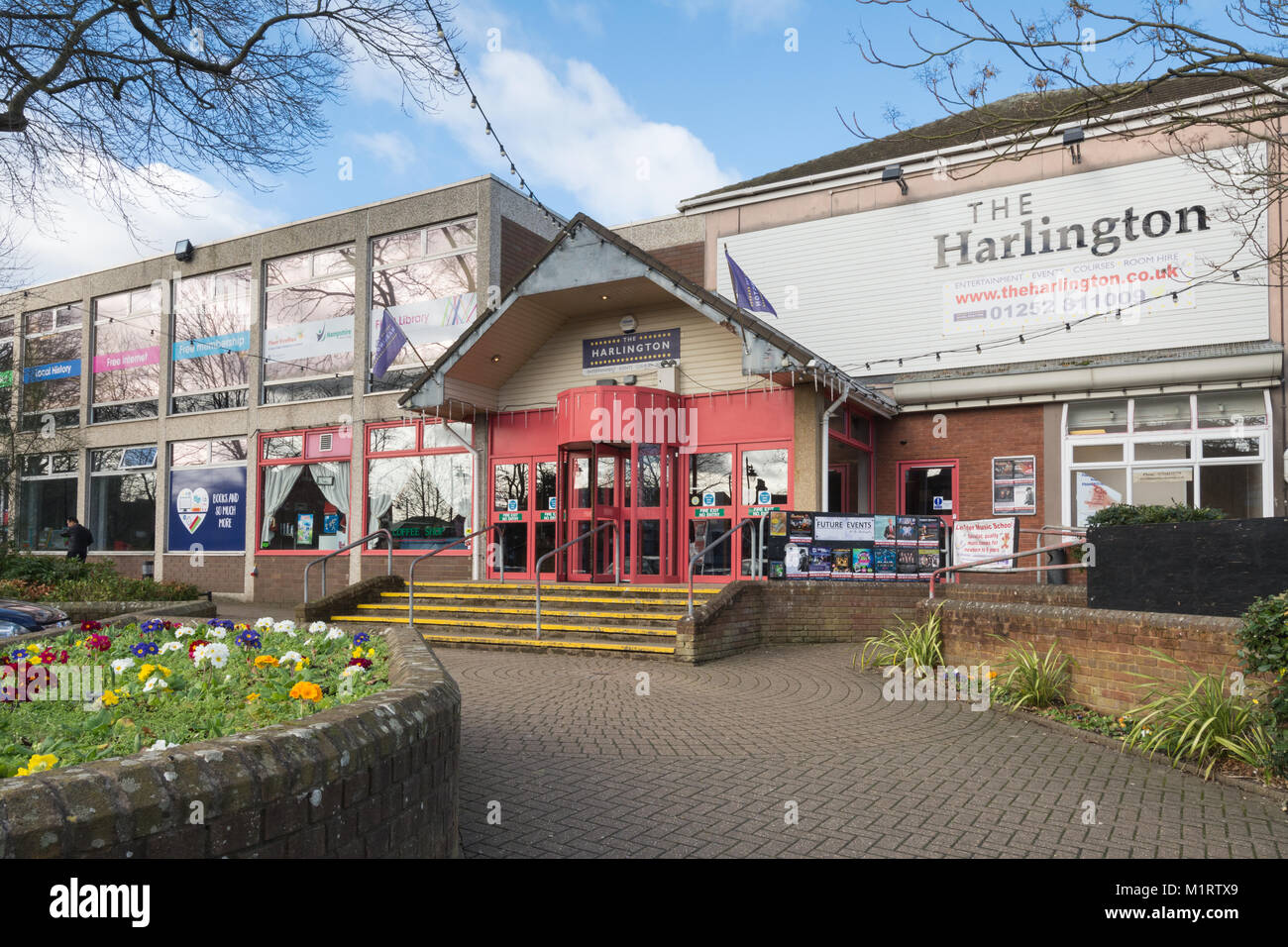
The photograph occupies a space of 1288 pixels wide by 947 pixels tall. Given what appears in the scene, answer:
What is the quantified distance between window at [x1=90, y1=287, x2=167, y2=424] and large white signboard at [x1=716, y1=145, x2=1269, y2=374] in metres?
14.1

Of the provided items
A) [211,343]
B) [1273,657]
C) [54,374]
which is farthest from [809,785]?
[54,374]

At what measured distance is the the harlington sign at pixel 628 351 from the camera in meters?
14.9

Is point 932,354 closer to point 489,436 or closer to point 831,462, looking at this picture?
point 831,462

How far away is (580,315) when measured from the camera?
15.6m

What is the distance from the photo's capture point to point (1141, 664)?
7027 mm

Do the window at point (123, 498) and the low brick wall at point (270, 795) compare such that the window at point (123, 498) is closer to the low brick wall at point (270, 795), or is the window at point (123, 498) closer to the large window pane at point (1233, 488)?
the low brick wall at point (270, 795)

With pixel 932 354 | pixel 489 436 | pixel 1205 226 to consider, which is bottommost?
pixel 489 436

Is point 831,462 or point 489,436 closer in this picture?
point 831,462

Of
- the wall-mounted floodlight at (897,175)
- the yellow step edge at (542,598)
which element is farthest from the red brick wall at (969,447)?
the yellow step edge at (542,598)

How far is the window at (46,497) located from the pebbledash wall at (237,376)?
0.05 m

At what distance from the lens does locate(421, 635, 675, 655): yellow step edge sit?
10664 millimetres

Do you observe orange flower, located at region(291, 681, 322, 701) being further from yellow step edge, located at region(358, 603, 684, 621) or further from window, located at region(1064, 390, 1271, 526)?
window, located at region(1064, 390, 1271, 526)
